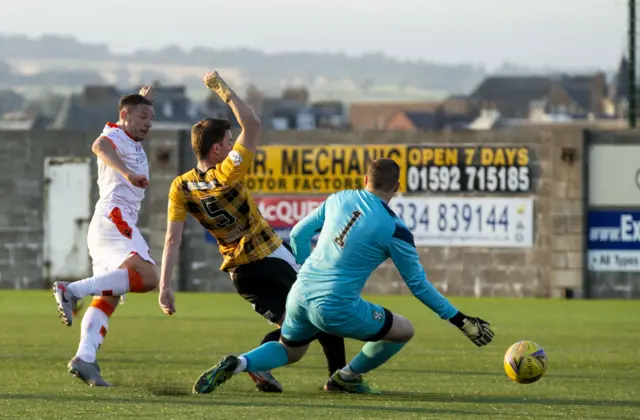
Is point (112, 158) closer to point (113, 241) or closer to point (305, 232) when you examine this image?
point (113, 241)

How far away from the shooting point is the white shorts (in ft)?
36.7

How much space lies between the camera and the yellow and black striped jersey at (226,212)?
34.2ft

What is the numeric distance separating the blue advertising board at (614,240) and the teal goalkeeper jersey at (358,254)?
13.0 meters

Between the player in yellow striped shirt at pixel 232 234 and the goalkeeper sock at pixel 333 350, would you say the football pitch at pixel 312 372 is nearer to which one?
the goalkeeper sock at pixel 333 350

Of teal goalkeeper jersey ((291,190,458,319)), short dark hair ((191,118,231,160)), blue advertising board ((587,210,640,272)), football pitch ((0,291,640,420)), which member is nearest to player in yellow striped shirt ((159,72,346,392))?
short dark hair ((191,118,231,160))

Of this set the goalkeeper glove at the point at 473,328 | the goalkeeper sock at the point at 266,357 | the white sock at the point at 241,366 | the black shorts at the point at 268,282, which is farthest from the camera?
the black shorts at the point at 268,282

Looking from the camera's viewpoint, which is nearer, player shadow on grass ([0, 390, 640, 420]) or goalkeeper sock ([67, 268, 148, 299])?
player shadow on grass ([0, 390, 640, 420])

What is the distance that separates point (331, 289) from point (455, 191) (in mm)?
13251

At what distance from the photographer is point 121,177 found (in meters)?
11.3

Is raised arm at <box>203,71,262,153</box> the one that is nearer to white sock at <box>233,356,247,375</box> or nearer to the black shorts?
the black shorts

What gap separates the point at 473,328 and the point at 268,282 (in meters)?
1.71

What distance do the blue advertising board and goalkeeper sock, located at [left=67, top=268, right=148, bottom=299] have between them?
12.3 metres

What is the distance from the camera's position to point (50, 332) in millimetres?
16188

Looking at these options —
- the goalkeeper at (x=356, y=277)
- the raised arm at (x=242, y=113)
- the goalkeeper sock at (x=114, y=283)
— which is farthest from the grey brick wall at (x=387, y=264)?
the goalkeeper at (x=356, y=277)
